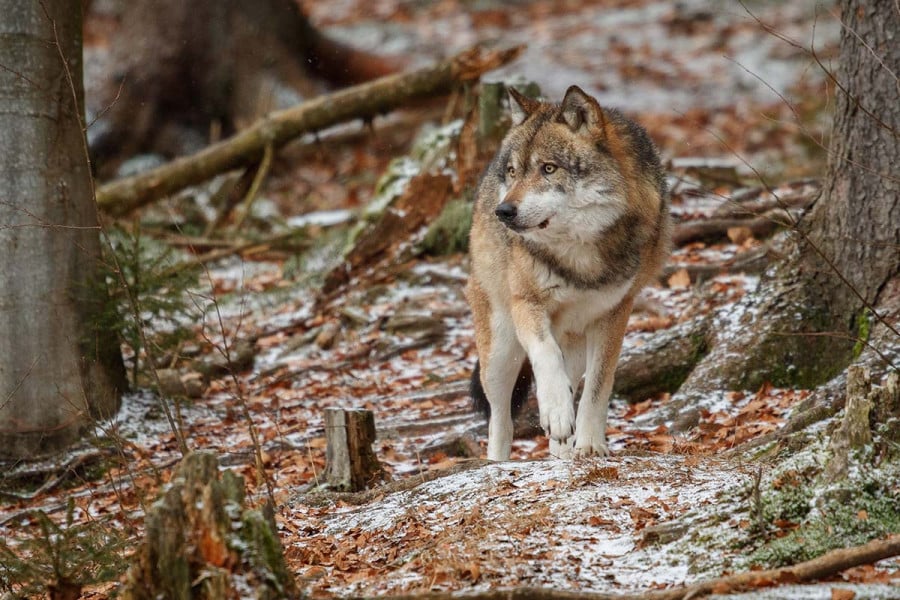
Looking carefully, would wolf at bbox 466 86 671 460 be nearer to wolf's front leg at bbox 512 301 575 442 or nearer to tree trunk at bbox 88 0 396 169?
wolf's front leg at bbox 512 301 575 442

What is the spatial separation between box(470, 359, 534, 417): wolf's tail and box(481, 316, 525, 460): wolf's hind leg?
17cm

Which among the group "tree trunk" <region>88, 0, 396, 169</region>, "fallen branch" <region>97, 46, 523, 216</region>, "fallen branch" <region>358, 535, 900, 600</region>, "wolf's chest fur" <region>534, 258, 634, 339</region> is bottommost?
"fallen branch" <region>358, 535, 900, 600</region>

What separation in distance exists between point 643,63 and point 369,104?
922 cm

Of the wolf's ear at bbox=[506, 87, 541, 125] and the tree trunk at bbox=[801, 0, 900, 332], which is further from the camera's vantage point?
the wolf's ear at bbox=[506, 87, 541, 125]

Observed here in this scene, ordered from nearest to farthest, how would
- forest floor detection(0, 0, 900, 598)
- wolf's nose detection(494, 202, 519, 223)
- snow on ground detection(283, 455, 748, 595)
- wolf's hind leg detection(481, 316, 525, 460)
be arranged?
snow on ground detection(283, 455, 748, 595) < forest floor detection(0, 0, 900, 598) < wolf's nose detection(494, 202, 519, 223) < wolf's hind leg detection(481, 316, 525, 460)

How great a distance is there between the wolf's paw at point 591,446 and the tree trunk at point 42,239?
3.26m

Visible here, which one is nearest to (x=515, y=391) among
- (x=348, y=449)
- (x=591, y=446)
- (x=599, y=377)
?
(x=599, y=377)

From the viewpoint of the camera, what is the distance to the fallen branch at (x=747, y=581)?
3404 mm

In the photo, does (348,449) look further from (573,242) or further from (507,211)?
(573,242)

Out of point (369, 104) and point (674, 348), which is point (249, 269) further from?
point (674, 348)

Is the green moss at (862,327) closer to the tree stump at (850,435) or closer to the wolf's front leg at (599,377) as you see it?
the wolf's front leg at (599,377)

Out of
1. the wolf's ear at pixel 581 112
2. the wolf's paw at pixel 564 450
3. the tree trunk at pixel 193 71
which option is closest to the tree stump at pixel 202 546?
the wolf's paw at pixel 564 450

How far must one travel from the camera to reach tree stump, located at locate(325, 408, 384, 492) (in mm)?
6234

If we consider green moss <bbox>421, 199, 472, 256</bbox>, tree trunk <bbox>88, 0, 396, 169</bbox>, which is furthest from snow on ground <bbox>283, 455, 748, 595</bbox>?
tree trunk <bbox>88, 0, 396, 169</bbox>
